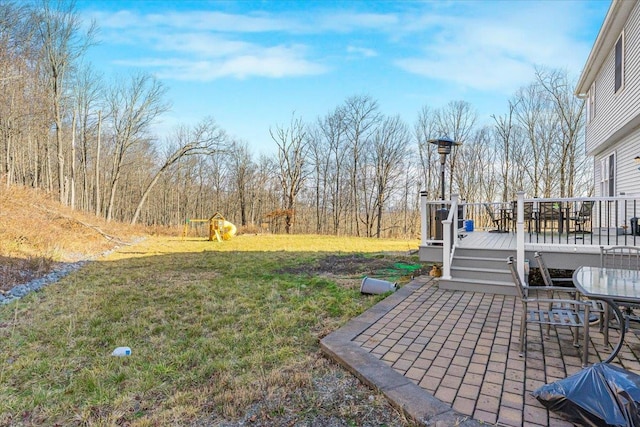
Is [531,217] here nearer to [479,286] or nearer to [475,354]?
[479,286]

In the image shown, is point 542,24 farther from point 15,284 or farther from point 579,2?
point 15,284

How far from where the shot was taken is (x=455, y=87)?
2261 centimetres

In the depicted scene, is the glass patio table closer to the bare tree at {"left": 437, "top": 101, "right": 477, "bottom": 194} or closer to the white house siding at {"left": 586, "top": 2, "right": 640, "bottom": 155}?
the white house siding at {"left": 586, "top": 2, "right": 640, "bottom": 155}

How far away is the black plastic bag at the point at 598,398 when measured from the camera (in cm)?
183

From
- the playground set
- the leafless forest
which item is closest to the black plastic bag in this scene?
the playground set

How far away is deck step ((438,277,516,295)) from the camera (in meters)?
5.18

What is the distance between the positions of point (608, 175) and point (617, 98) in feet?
9.28

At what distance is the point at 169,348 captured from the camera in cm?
349

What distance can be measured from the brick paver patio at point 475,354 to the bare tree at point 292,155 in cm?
2081

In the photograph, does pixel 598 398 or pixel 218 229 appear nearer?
pixel 598 398

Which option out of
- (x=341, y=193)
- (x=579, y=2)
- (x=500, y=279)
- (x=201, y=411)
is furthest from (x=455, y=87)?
(x=201, y=411)

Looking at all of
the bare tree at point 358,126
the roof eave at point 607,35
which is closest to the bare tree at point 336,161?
the bare tree at point 358,126

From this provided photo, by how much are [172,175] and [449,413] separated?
2926 centimetres

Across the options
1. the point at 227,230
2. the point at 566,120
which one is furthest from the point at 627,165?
the point at 227,230
